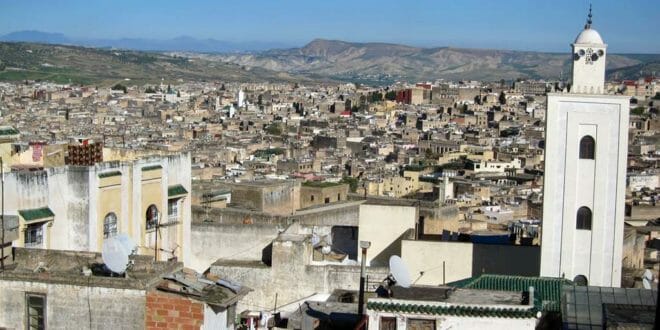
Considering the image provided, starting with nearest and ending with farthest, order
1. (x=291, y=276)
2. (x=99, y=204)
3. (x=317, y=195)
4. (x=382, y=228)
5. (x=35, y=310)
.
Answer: (x=35, y=310) → (x=99, y=204) → (x=291, y=276) → (x=382, y=228) → (x=317, y=195)

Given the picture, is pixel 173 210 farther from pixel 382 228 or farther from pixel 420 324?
pixel 420 324

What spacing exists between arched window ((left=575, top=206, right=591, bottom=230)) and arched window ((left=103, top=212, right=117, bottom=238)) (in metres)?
4.86

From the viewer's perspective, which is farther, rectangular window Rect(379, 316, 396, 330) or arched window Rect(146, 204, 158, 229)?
arched window Rect(146, 204, 158, 229)

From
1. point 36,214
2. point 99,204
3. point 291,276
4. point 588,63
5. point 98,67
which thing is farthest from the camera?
point 98,67

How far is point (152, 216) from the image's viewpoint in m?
10.0

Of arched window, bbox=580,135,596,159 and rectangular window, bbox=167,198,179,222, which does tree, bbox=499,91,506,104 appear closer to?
arched window, bbox=580,135,596,159

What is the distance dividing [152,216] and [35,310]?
4316 millimetres

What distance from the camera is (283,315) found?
8844 mm

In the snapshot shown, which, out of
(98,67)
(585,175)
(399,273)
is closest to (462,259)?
(585,175)

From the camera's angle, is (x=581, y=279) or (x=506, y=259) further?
(x=506, y=259)

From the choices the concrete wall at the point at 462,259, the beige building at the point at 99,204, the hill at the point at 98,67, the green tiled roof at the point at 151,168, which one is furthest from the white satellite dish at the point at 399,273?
the hill at the point at 98,67

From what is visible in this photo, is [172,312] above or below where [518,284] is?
above

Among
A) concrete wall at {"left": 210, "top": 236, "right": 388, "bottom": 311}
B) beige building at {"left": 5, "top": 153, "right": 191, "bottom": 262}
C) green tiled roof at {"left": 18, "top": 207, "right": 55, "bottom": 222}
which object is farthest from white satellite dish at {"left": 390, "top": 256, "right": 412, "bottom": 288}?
concrete wall at {"left": 210, "top": 236, "right": 388, "bottom": 311}

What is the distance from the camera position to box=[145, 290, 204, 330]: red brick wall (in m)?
5.50
